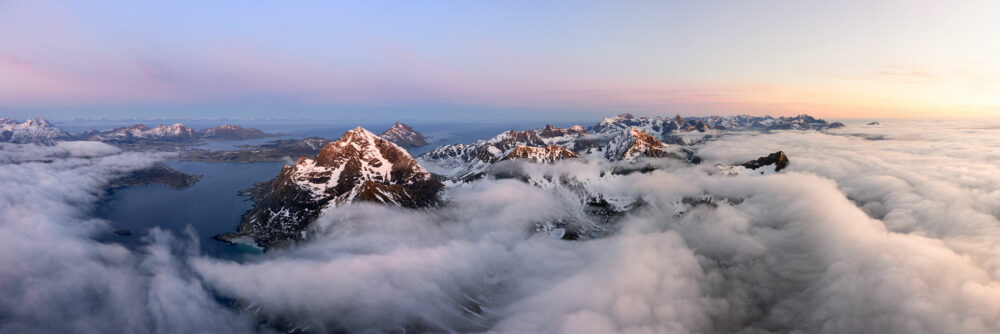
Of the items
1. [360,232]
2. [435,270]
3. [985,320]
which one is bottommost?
[435,270]

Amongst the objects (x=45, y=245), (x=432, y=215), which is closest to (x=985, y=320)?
(x=432, y=215)

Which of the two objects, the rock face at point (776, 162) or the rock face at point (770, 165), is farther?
the rock face at point (770, 165)

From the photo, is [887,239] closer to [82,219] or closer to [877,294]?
[877,294]

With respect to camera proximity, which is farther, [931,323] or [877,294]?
[877,294]

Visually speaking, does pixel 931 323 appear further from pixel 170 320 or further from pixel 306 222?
pixel 306 222

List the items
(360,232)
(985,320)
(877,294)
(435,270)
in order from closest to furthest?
(985,320)
(877,294)
(435,270)
(360,232)

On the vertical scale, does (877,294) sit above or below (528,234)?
above

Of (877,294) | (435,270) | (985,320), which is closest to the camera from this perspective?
(985,320)

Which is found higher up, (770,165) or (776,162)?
(776,162)

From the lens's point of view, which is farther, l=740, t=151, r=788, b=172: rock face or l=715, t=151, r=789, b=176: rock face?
l=715, t=151, r=789, b=176: rock face

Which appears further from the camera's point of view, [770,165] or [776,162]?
[770,165]
